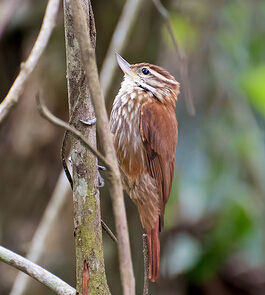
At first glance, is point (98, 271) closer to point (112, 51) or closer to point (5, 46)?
point (112, 51)

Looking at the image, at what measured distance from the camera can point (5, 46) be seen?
4133 millimetres

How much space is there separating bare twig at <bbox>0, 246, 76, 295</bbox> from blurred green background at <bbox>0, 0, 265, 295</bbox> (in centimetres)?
212

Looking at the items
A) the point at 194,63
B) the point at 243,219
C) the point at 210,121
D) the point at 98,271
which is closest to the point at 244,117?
the point at 210,121

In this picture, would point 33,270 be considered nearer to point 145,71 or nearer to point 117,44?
point 145,71

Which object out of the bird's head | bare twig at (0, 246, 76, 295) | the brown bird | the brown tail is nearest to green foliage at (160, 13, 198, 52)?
the bird's head

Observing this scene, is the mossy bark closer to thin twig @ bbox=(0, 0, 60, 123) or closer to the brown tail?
thin twig @ bbox=(0, 0, 60, 123)

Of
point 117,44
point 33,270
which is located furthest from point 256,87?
point 33,270

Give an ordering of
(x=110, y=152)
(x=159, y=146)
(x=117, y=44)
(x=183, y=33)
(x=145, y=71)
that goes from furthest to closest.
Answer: (x=183, y=33) → (x=117, y=44) → (x=145, y=71) → (x=159, y=146) → (x=110, y=152)

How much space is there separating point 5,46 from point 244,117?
2303mm

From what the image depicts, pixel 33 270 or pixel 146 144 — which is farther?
pixel 146 144

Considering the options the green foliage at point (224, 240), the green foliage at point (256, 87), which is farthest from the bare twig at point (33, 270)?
the green foliage at point (224, 240)

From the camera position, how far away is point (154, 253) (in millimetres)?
2582

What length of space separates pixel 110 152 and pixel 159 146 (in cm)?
155

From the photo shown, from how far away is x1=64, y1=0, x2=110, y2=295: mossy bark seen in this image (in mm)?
1629
